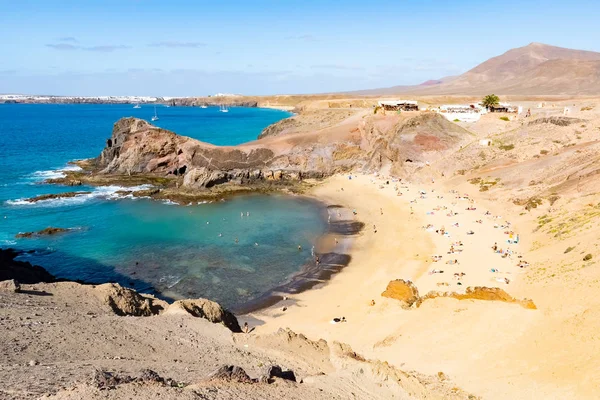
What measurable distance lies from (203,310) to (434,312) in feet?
43.2

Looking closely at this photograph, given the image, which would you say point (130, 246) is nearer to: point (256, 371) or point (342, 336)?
point (342, 336)

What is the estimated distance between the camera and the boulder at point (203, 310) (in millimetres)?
20000

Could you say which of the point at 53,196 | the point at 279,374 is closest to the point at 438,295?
the point at 279,374

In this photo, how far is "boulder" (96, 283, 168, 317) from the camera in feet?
64.1

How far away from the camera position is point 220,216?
5000 cm

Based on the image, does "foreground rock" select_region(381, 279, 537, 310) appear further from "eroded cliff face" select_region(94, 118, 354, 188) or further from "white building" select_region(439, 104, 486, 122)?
"white building" select_region(439, 104, 486, 122)

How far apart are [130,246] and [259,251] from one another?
40.5 ft

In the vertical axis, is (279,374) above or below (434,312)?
above

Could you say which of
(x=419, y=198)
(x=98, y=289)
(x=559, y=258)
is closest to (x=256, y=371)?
(x=98, y=289)

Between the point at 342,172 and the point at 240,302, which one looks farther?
the point at 342,172

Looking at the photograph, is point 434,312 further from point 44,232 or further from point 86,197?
point 86,197

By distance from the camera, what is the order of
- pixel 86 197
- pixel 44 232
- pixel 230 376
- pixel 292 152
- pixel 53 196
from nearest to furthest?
pixel 230 376 < pixel 44 232 < pixel 53 196 < pixel 86 197 < pixel 292 152

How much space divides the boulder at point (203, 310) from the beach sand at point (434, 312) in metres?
4.00

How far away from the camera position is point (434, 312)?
2484 cm
